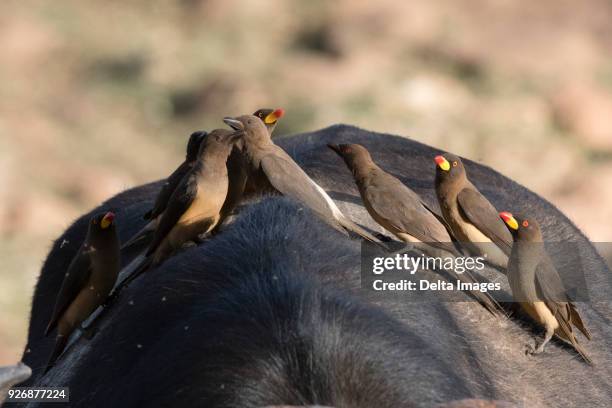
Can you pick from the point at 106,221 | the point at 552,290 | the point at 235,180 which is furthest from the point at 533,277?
the point at 106,221

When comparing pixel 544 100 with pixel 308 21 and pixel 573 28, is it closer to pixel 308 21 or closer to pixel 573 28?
pixel 573 28

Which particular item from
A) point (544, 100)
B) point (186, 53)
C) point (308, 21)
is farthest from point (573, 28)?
point (186, 53)

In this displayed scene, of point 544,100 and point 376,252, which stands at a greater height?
point 544,100

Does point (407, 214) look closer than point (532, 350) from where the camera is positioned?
Yes

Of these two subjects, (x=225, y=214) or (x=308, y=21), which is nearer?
(x=225, y=214)

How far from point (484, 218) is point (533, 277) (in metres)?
0.28

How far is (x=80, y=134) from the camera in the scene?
12.5 m

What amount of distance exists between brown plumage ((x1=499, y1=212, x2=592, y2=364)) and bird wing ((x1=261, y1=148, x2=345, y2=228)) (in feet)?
1.81

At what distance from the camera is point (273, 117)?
3803 millimetres

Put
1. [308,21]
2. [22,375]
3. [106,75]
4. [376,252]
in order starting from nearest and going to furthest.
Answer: [22,375] < [376,252] < [106,75] < [308,21]

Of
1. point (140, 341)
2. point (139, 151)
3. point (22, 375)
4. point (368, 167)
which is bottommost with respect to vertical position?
point (22, 375)

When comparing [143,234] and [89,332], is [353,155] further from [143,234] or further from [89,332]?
[89,332]

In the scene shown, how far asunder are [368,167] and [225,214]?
1.59 ft

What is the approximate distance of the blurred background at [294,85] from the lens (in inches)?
452
